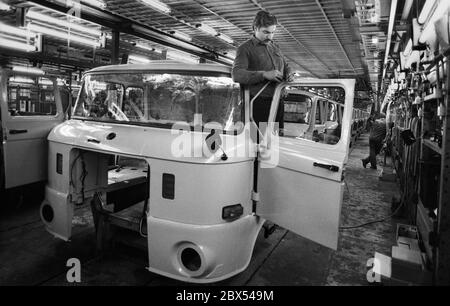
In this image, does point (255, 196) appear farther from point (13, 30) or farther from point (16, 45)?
point (16, 45)

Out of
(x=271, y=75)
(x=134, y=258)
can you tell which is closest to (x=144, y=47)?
(x=134, y=258)

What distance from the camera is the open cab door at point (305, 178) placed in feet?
8.87

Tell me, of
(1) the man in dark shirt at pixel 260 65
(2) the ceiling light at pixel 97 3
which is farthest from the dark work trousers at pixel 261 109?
(2) the ceiling light at pixel 97 3

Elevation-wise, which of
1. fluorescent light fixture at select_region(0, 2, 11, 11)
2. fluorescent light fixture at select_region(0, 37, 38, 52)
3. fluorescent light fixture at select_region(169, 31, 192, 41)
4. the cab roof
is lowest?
the cab roof

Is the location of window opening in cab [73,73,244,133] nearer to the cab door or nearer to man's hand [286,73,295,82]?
man's hand [286,73,295,82]

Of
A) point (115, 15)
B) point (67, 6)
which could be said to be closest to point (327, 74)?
point (115, 15)

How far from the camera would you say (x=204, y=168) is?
8.59ft

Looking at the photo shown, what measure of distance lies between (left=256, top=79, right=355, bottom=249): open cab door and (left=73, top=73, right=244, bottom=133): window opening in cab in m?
0.44

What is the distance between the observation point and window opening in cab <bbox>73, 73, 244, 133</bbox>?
312 cm

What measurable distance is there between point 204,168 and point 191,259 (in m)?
1.02

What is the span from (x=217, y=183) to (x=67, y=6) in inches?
253

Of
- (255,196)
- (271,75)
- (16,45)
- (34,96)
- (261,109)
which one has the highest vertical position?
(16,45)

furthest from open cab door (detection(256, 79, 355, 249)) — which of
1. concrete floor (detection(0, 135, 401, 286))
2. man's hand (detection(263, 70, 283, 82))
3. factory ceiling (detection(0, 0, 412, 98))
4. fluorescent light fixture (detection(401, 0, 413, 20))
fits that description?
fluorescent light fixture (detection(401, 0, 413, 20))
